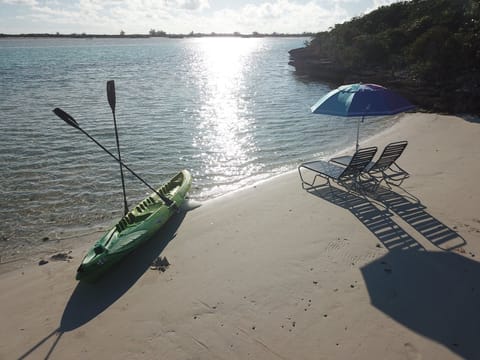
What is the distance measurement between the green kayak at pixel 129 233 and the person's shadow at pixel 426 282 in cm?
421

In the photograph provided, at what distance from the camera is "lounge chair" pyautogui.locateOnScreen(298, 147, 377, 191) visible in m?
8.49

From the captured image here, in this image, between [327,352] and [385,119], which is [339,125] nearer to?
[385,119]

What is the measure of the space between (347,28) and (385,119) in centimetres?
2831

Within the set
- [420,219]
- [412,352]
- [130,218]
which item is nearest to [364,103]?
[420,219]

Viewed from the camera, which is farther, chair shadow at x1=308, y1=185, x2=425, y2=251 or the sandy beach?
chair shadow at x1=308, y1=185, x2=425, y2=251

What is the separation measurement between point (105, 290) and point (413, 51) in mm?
26446

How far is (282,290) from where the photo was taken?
5.62 m

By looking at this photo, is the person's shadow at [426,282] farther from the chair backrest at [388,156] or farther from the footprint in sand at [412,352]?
the chair backrest at [388,156]

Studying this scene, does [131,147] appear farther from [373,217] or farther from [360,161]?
[373,217]

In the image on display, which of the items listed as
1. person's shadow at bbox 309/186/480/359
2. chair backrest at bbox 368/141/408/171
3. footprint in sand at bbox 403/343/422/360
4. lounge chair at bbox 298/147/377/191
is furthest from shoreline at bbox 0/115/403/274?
footprint in sand at bbox 403/343/422/360

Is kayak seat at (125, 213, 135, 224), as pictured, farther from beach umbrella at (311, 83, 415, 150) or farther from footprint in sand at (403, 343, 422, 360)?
footprint in sand at (403, 343, 422, 360)

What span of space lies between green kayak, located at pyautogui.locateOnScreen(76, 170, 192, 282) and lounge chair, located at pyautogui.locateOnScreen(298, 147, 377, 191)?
3532mm

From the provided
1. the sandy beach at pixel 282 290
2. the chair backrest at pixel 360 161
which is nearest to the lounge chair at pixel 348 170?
the chair backrest at pixel 360 161

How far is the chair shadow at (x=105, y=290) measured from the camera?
5397mm
